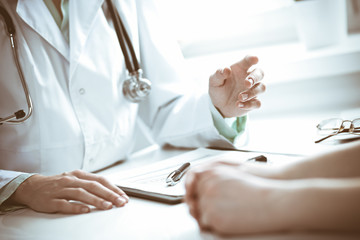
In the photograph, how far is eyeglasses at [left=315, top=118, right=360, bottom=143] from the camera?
801 mm

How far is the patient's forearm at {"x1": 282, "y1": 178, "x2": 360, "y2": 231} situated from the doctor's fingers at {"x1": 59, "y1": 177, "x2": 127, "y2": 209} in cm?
36

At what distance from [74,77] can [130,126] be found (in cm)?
22

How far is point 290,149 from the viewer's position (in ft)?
2.60

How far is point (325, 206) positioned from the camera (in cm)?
35

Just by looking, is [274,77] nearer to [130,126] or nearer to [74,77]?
[130,126]

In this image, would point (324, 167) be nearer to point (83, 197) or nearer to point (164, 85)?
point (83, 197)

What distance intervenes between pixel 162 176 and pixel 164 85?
1.35 ft

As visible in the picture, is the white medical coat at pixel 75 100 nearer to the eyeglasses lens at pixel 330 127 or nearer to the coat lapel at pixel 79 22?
the coat lapel at pixel 79 22

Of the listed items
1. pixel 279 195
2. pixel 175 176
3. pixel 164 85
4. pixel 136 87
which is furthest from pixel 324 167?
pixel 164 85

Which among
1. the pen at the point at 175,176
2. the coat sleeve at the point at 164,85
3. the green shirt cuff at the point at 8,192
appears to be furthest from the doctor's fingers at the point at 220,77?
the green shirt cuff at the point at 8,192

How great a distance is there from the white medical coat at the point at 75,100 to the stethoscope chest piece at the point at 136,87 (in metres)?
0.04

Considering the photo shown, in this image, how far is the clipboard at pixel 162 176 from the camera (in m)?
0.64

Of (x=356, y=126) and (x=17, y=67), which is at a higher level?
(x=17, y=67)

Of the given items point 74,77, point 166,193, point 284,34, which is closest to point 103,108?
point 74,77
